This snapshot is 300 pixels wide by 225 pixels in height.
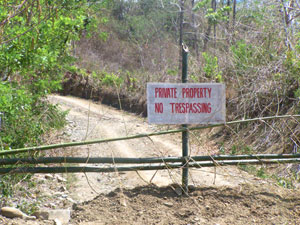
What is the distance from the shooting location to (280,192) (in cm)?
399

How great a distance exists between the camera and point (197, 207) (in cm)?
371

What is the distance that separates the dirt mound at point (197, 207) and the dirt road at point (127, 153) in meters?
0.19

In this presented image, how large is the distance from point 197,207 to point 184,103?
44.3 inches

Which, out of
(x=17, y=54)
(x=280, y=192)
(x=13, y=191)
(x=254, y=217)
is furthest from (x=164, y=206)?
(x=17, y=54)

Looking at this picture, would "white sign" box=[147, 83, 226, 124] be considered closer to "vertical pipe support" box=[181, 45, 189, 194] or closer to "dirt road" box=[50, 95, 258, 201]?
"vertical pipe support" box=[181, 45, 189, 194]

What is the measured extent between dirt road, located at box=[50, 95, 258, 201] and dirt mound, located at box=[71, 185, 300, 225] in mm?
192

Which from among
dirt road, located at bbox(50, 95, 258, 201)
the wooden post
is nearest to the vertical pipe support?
the wooden post

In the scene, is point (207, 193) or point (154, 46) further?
point (154, 46)

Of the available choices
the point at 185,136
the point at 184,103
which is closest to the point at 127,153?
the point at 185,136

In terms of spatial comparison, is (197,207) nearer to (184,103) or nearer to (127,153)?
(184,103)

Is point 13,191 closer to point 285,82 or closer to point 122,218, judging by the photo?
point 122,218

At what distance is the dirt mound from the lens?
3.52m

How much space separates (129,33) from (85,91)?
53.8 feet

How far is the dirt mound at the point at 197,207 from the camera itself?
3.52 meters
